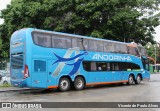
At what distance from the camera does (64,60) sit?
18594 millimetres

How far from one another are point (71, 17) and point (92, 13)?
6.07 ft

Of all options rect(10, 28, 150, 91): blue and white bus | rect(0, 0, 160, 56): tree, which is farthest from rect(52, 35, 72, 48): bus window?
rect(0, 0, 160, 56): tree

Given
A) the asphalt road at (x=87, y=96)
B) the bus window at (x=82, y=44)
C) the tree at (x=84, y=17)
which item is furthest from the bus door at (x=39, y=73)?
the tree at (x=84, y=17)

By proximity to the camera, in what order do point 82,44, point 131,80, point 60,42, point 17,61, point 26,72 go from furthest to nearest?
point 131,80
point 82,44
point 60,42
point 17,61
point 26,72

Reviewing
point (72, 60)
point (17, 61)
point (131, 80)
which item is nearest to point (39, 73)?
point (17, 61)

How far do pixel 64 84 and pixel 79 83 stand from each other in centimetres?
146

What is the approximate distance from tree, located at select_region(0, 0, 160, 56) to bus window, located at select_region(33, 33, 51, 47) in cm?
759

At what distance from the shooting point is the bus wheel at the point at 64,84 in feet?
60.1

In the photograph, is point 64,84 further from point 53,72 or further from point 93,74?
point 93,74

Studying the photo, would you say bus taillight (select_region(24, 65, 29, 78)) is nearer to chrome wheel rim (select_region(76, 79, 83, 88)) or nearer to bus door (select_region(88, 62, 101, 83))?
chrome wheel rim (select_region(76, 79, 83, 88))

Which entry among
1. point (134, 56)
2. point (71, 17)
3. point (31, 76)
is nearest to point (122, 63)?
point (134, 56)

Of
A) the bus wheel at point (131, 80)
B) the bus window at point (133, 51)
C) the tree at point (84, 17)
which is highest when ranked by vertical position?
the tree at point (84, 17)

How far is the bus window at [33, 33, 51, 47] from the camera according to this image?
55.3 feet

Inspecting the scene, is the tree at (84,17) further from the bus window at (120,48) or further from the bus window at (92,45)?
the bus window at (92,45)
